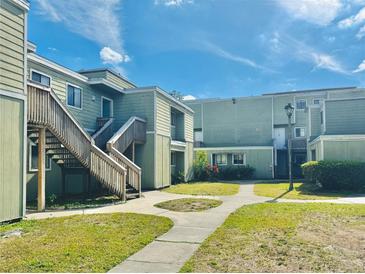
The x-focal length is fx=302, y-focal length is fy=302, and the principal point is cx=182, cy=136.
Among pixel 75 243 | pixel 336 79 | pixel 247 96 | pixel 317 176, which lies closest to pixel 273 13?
pixel 317 176

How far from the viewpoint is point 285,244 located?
18.9ft

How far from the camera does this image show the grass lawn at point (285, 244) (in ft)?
15.2

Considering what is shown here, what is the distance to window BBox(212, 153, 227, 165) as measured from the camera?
28469 millimetres

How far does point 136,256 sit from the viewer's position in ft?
16.7

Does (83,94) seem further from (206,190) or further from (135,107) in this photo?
(206,190)

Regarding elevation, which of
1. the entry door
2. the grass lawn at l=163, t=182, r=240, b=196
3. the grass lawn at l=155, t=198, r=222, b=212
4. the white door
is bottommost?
the grass lawn at l=163, t=182, r=240, b=196

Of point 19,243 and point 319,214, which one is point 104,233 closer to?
point 19,243

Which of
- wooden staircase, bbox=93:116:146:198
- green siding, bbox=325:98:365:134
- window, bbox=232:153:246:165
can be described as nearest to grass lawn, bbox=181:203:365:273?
wooden staircase, bbox=93:116:146:198

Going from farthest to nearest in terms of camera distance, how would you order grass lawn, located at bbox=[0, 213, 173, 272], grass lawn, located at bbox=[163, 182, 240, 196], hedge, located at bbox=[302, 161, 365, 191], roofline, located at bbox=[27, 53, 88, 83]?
hedge, located at bbox=[302, 161, 365, 191]
grass lawn, located at bbox=[163, 182, 240, 196]
roofline, located at bbox=[27, 53, 88, 83]
grass lawn, located at bbox=[0, 213, 173, 272]

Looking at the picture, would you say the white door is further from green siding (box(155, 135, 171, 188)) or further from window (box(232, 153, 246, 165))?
green siding (box(155, 135, 171, 188))

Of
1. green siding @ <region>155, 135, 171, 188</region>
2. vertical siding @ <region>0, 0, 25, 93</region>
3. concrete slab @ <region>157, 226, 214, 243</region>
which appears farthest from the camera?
green siding @ <region>155, 135, 171, 188</region>

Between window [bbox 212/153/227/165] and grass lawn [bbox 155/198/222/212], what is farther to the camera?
window [bbox 212/153/227/165]

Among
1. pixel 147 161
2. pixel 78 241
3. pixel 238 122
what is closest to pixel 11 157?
pixel 78 241

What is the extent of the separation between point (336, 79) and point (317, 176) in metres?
19.9
